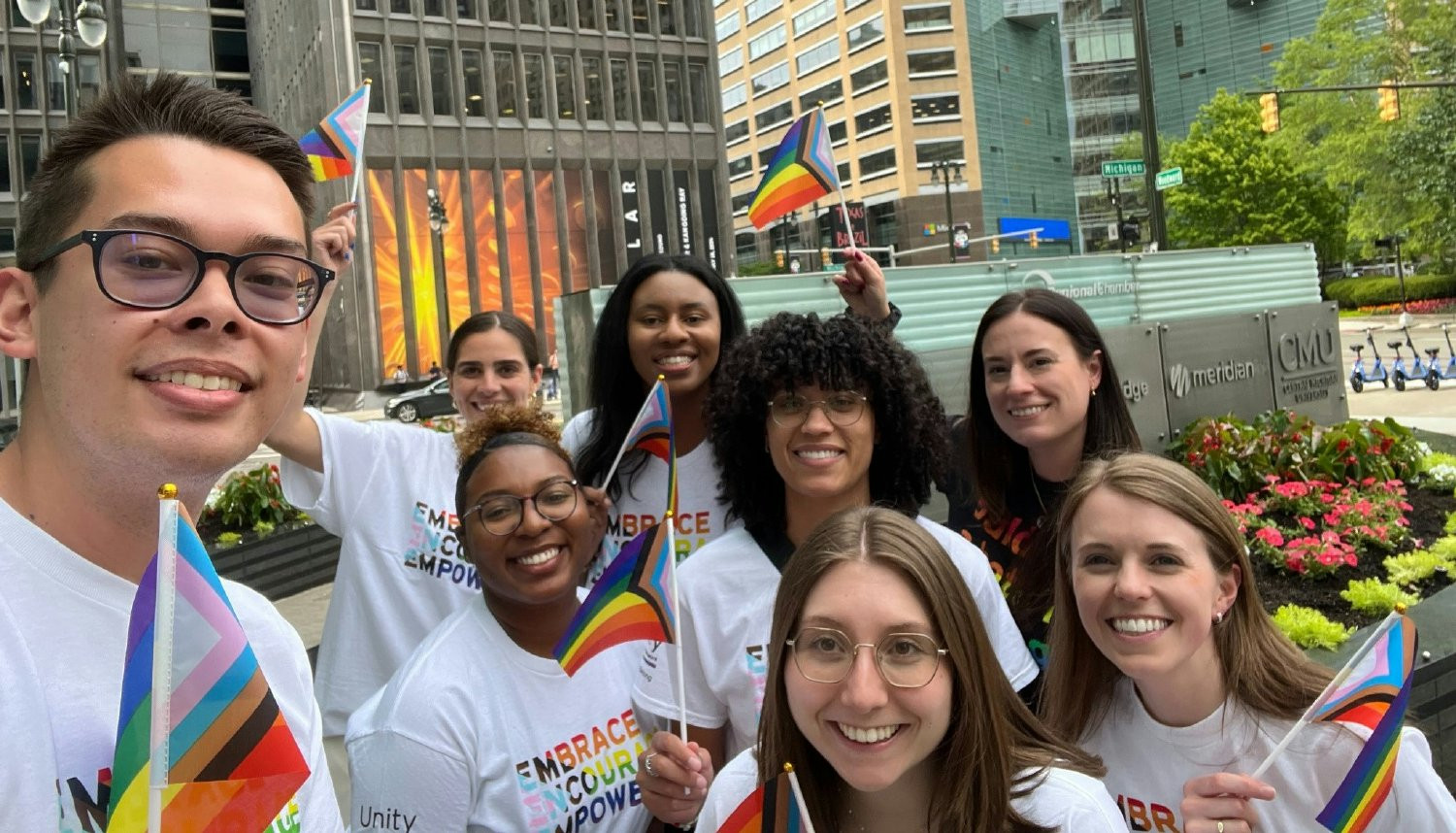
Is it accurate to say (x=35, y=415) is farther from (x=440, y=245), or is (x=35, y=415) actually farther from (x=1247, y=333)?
(x=440, y=245)

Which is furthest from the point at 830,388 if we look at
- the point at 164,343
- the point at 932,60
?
the point at 932,60

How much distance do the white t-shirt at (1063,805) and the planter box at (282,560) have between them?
8192mm

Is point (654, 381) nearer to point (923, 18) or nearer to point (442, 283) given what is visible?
point (442, 283)

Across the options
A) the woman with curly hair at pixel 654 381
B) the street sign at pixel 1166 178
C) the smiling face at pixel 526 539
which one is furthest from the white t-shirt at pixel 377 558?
the street sign at pixel 1166 178

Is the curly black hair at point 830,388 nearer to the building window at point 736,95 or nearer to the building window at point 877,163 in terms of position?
the building window at point 877,163

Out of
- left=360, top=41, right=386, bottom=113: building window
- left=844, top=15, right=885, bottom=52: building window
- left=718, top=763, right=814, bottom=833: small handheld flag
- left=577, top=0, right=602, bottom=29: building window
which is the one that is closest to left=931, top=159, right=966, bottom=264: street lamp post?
left=844, top=15, right=885, bottom=52: building window

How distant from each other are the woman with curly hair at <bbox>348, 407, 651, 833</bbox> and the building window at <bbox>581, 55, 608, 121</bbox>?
45.7 m

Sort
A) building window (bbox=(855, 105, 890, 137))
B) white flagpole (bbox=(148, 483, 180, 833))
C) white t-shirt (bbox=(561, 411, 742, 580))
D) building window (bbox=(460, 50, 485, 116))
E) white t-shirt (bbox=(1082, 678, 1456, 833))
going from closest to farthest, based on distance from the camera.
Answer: white flagpole (bbox=(148, 483, 180, 833)), white t-shirt (bbox=(1082, 678, 1456, 833)), white t-shirt (bbox=(561, 411, 742, 580)), building window (bbox=(460, 50, 485, 116)), building window (bbox=(855, 105, 890, 137))

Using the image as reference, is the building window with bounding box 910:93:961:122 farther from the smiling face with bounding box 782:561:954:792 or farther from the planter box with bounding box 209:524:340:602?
the smiling face with bounding box 782:561:954:792

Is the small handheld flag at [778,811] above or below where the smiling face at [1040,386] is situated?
below

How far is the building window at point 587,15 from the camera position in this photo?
46312mm

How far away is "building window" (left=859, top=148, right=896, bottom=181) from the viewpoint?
83.4 metres

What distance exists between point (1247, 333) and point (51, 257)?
10.6m

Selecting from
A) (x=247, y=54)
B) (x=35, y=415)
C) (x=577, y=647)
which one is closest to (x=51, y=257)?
(x=35, y=415)
